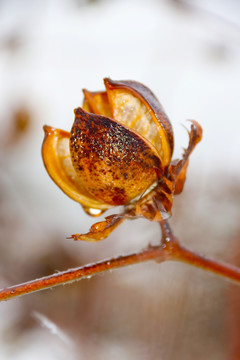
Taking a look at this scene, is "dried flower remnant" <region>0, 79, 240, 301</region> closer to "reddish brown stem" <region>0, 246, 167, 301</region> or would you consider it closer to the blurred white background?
"reddish brown stem" <region>0, 246, 167, 301</region>

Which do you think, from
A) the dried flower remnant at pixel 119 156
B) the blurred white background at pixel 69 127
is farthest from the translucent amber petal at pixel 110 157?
the blurred white background at pixel 69 127

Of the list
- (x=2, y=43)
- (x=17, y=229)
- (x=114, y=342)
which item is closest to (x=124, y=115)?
(x=114, y=342)

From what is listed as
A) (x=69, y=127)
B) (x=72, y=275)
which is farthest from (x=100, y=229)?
(x=69, y=127)

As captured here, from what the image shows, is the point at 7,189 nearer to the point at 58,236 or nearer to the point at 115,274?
the point at 58,236

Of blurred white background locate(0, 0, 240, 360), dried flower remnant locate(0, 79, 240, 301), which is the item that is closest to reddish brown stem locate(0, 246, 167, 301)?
dried flower remnant locate(0, 79, 240, 301)

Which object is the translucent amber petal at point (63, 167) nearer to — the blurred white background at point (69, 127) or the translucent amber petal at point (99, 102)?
the translucent amber petal at point (99, 102)
